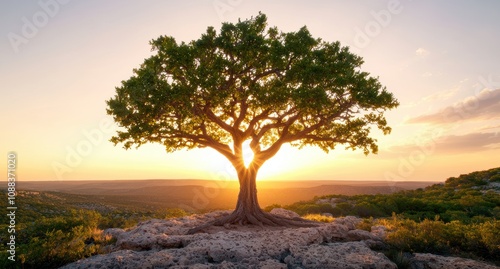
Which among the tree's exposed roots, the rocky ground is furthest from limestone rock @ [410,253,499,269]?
the tree's exposed roots

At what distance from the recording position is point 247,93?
19.0 m

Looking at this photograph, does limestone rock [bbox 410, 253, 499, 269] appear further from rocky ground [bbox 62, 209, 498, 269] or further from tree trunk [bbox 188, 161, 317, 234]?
tree trunk [bbox 188, 161, 317, 234]

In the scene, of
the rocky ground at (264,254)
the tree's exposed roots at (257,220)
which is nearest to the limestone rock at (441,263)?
the rocky ground at (264,254)

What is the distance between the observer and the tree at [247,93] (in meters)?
17.7

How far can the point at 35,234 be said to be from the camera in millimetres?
16094

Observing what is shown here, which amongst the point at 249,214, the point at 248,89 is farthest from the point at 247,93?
the point at 249,214

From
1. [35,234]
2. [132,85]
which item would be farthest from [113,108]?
[35,234]

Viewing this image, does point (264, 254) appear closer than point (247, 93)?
Yes

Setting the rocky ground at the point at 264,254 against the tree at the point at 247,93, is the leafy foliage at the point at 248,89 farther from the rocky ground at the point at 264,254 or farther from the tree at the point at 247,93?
the rocky ground at the point at 264,254

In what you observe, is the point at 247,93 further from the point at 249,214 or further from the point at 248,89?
the point at 249,214

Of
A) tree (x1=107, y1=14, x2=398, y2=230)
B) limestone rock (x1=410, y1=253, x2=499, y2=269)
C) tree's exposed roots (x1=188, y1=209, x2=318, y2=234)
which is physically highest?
tree (x1=107, y1=14, x2=398, y2=230)

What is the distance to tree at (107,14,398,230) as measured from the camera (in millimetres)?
17688

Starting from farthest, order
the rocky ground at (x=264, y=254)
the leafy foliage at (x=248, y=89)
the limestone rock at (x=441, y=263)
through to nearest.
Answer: the leafy foliage at (x=248, y=89) → the rocky ground at (x=264, y=254) → the limestone rock at (x=441, y=263)

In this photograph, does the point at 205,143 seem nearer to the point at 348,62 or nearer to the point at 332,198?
the point at 348,62
